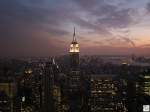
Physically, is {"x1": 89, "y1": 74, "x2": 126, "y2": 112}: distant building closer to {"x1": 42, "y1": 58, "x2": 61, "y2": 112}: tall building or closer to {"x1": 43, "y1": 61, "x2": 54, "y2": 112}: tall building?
{"x1": 42, "y1": 58, "x2": 61, "y2": 112}: tall building

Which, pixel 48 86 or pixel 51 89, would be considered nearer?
pixel 51 89

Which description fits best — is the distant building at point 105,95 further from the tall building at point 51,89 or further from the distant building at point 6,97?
the distant building at point 6,97

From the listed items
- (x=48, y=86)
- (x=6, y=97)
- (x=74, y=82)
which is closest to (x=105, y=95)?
(x=74, y=82)

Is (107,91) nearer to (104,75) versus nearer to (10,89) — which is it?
(104,75)

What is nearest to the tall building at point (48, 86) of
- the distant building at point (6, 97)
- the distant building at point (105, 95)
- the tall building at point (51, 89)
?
the tall building at point (51, 89)

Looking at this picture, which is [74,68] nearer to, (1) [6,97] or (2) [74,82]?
(2) [74,82]

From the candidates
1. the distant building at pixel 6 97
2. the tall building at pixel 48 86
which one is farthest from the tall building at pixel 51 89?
the distant building at pixel 6 97

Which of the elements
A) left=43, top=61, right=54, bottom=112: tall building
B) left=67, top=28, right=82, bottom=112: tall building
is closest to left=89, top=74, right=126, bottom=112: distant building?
left=67, top=28, right=82, bottom=112: tall building

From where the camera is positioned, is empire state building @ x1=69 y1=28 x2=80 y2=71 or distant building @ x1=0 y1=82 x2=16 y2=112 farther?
empire state building @ x1=69 y1=28 x2=80 y2=71

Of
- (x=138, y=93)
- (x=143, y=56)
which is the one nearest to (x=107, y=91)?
(x=138, y=93)

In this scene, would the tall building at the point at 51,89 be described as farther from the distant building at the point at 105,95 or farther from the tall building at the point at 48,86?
the distant building at the point at 105,95

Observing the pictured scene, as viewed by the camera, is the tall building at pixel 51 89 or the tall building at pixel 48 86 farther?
the tall building at pixel 48 86
